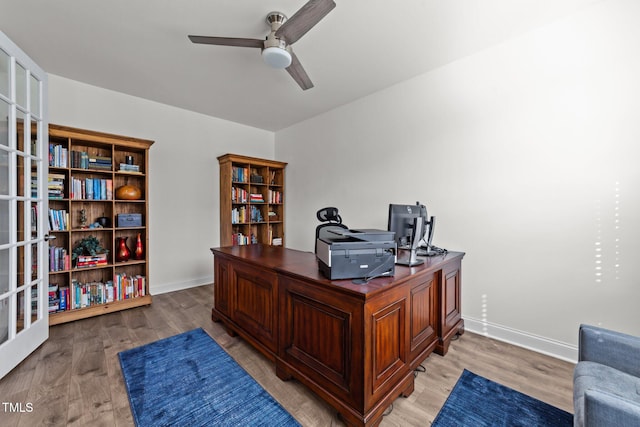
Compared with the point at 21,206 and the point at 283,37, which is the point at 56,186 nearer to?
the point at 21,206

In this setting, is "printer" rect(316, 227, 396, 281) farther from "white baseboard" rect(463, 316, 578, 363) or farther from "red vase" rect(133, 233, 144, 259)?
"red vase" rect(133, 233, 144, 259)

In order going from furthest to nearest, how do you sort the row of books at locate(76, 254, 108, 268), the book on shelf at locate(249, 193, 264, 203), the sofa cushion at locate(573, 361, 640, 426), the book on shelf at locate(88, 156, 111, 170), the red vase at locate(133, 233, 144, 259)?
the book on shelf at locate(249, 193, 264, 203)
the red vase at locate(133, 233, 144, 259)
the book on shelf at locate(88, 156, 111, 170)
the row of books at locate(76, 254, 108, 268)
the sofa cushion at locate(573, 361, 640, 426)

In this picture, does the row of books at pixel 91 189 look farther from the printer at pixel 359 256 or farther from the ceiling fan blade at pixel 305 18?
the printer at pixel 359 256

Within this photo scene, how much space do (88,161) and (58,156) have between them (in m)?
0.25

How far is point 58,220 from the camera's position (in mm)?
2812

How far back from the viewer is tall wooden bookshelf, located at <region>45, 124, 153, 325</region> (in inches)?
110

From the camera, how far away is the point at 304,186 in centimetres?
453

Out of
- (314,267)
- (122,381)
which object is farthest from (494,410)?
(122,381)

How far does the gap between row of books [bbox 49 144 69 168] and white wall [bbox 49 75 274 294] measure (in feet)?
1.76

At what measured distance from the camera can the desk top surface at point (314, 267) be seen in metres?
1.43

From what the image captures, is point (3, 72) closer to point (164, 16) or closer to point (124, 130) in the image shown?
point (164, 16)

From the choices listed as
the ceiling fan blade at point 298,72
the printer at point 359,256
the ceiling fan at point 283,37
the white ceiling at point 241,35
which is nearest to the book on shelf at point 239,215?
the white ceiling at point 241,35

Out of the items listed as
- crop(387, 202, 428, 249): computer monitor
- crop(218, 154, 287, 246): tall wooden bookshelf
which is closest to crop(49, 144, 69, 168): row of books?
crop(218, 154, 287, 246): tall wooden bookshelf

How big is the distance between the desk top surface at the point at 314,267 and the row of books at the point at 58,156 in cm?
198
